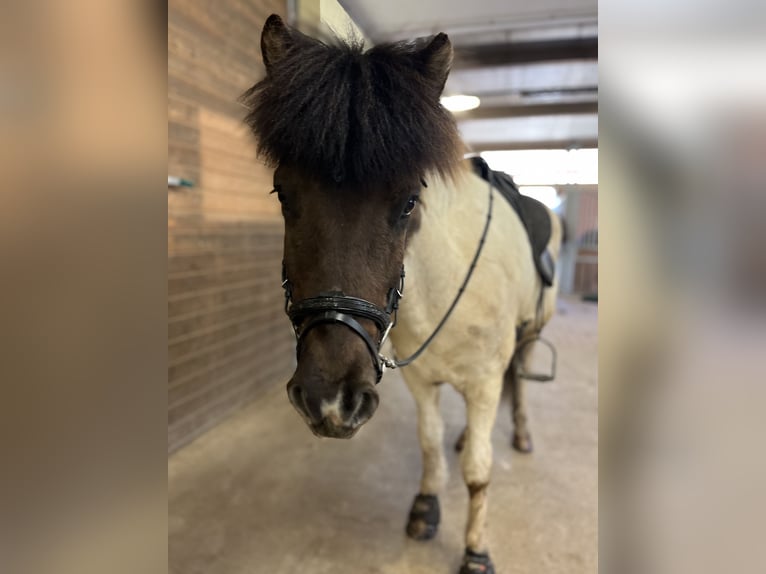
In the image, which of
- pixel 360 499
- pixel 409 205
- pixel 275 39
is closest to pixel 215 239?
pixel 360 499

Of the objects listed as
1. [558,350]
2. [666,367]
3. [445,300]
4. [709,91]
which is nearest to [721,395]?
[666,367]

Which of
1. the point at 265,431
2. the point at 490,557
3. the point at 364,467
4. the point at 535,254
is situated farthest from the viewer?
the point at 265,431

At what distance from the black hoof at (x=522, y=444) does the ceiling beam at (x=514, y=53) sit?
67.5 inches

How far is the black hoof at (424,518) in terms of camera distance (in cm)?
154

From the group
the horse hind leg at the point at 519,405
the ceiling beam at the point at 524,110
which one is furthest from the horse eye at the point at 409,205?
the ceiling beam at the point at 524,110

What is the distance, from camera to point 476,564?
1.36 meters

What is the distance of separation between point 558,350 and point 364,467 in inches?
93.3

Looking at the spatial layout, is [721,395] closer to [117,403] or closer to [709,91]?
[709,91]

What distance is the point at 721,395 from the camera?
0.40 metres

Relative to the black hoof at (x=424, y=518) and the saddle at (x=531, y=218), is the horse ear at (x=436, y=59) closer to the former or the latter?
the saddle at (x=531, y=218)

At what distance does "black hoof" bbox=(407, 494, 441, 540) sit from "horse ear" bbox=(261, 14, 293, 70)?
1491mm

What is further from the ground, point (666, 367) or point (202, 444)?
point (666, 367)

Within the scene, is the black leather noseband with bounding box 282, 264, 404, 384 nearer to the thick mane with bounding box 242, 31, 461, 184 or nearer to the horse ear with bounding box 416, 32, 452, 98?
the thick mane with bounding box 242, 31, 461, 184

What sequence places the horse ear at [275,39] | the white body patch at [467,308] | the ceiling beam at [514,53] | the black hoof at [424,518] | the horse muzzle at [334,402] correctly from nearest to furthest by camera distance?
1. the horse muzzle at [334,402]
2. the horse ear at [275,39]
3. the ceiling beam at [514,53]
4. the white body patch at [467,308]
5. the black hoof at [424,518]
